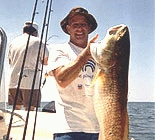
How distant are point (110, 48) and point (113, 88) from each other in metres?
0.25

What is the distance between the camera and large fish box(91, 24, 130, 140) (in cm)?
197

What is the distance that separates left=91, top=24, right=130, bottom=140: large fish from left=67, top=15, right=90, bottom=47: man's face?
1.82ft

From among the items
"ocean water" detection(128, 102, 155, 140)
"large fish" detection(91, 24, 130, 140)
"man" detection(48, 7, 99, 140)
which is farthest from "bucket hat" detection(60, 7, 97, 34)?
"ocean water" detection(128, 102, 155, 140)

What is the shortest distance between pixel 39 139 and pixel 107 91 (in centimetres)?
258

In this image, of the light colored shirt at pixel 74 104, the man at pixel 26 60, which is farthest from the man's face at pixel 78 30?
the man at pixel 26 60

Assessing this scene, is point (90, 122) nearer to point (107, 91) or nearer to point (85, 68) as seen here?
point (85, 68)

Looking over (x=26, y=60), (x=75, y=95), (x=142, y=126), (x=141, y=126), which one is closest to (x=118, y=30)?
(x=75, y=95)

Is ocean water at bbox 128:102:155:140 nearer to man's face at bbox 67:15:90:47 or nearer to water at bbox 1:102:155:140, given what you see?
water at bbox 1:102:155:140

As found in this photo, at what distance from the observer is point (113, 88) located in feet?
6.54

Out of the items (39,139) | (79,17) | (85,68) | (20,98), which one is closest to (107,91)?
(85,68)

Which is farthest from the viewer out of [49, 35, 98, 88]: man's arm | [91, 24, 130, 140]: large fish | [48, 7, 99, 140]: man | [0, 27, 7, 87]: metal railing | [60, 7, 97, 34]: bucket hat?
[60, 7, 97, 34]: bucket hat

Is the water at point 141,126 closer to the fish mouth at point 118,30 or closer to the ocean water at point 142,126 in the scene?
the ocean water at point 142,126

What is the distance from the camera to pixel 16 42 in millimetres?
5664

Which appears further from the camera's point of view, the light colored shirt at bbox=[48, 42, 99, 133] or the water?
the water
